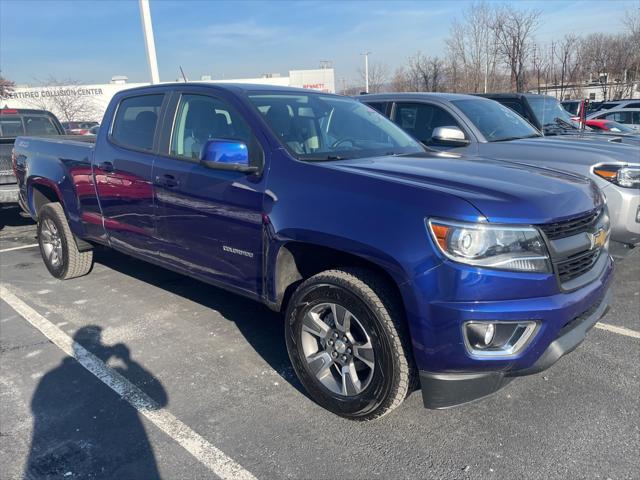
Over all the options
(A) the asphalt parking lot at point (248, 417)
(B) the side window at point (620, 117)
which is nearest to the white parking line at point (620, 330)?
(A) the asphalt parking lot at point (248, 417)

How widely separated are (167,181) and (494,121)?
420 centimetres

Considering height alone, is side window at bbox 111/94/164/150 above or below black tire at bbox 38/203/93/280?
Answer: above

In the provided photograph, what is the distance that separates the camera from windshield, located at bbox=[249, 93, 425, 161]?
3.33 meters

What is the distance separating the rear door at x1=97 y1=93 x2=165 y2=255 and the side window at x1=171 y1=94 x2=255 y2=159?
0.25 meters

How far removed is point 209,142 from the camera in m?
3.15

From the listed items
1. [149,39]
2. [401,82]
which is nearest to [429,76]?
[401,82]

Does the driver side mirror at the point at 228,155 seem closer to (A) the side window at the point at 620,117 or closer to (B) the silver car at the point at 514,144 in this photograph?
(B) the silver car at the point at 514,144

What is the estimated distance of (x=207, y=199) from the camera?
342 centimetres

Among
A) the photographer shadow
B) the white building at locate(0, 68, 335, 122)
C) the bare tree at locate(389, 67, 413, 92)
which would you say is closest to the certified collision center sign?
the white building at locate(0, 68, 335, 122)

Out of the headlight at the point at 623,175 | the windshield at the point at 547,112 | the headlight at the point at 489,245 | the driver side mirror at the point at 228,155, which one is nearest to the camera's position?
the headlight at the point at 489,245

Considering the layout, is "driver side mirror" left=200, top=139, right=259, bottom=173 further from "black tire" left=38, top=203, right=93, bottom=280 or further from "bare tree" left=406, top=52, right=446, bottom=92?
"bare tree" left=406, top=52, right=446, bottom=92

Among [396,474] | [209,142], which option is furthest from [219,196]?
[396,474]

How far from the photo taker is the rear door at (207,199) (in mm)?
3211

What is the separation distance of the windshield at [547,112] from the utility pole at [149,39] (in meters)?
7.66
